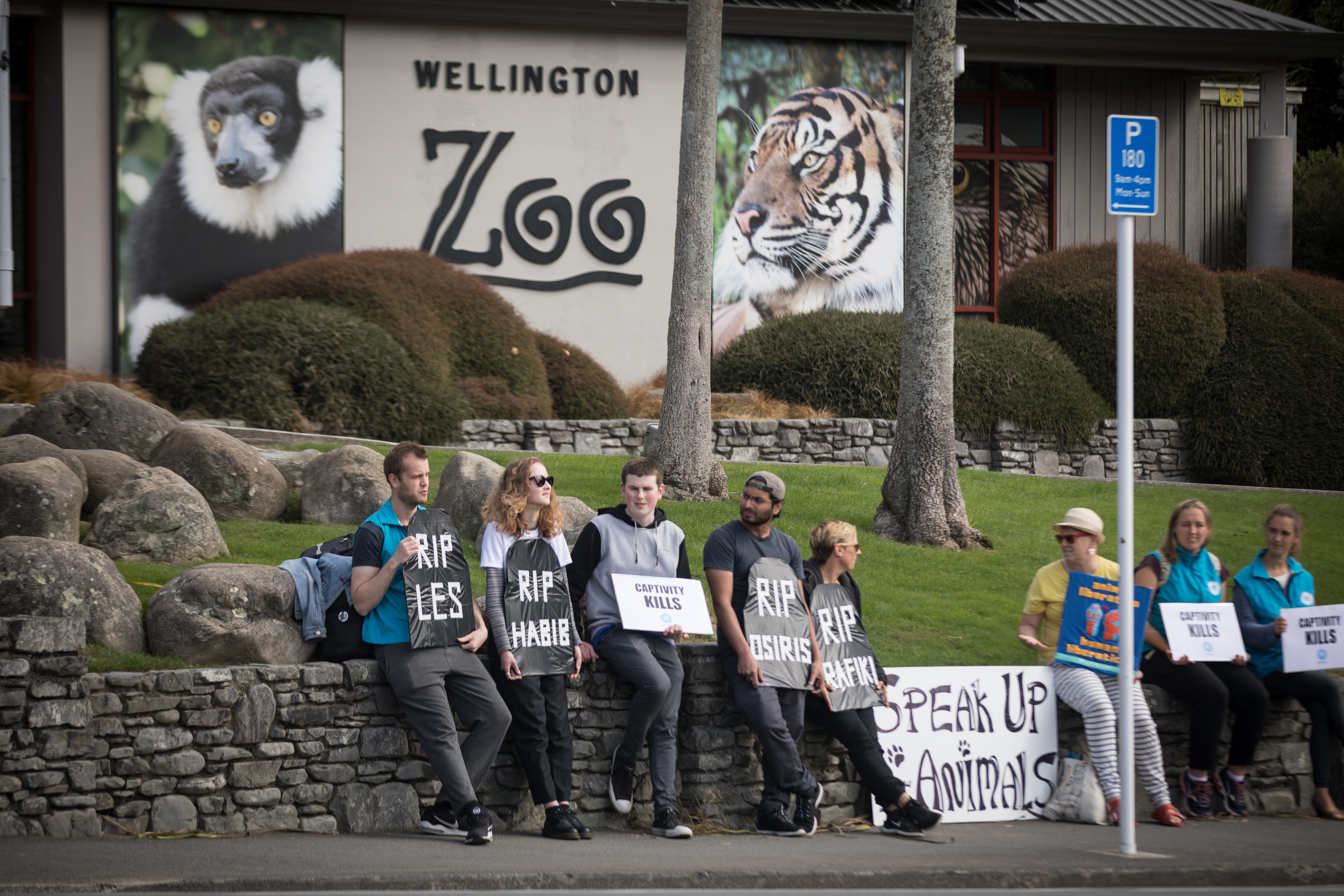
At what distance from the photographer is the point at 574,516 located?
9.64 metres

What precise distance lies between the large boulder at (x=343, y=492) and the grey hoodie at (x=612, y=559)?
309 cm

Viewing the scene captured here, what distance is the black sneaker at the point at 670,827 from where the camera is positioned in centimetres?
695

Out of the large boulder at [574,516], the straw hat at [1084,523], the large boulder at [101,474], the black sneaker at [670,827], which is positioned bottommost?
the black sneaker at [670,827]

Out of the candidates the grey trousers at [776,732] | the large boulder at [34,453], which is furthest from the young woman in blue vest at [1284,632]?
the large boulder at [34,453]

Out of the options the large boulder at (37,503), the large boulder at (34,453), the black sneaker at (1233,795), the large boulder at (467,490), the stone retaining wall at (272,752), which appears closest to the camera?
the stone retaining wall at (272,752)

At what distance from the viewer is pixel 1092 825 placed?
7.50 m

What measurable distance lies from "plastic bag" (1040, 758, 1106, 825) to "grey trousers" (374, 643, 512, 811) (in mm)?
3110

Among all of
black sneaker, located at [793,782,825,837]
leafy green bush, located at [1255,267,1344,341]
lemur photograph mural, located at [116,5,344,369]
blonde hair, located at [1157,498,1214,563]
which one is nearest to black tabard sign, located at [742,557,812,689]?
black sneaker, located at [793,782,825,837]

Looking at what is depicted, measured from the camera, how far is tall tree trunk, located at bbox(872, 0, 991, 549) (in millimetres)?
11273

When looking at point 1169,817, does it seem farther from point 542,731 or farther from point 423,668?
point 423,668

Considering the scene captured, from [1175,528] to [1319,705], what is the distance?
4.48 feet

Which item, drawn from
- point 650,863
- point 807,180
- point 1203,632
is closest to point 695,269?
point 1203,632

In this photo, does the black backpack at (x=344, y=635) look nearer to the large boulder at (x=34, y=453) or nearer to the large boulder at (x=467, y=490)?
the large boulder at (x=467, y=490)

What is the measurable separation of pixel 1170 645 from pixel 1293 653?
0.80m
